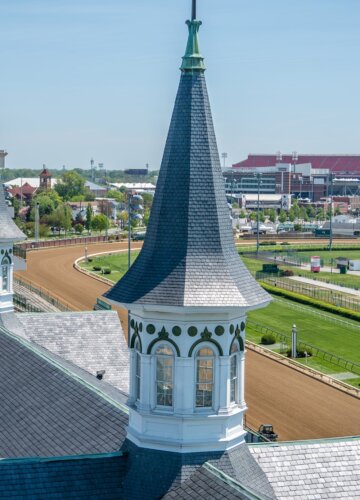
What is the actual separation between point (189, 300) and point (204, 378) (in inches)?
54.3

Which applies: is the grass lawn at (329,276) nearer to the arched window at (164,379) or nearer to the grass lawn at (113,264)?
the grass lawn at (113,264)

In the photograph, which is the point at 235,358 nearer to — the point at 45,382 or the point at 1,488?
the point at 1,488

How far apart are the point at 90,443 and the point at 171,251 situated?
4483 millimetres

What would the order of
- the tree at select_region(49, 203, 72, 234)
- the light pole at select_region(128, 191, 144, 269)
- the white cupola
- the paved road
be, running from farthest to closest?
the tree at select_region(49, 203, 72, 234), the paved road, the light pole at select_region(128, 191, 144, 269), the white cupola

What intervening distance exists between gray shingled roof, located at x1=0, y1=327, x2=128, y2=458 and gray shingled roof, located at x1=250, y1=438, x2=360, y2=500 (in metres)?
2.98

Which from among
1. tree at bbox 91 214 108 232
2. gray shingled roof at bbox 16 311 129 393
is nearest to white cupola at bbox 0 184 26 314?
gray shingled roof at bbox 16 311 129 393

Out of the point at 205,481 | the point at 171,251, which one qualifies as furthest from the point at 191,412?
the point at 171,251

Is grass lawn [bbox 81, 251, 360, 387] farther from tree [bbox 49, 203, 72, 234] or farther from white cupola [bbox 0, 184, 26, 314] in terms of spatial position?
tree [bbox 49, 203, 72, 234]

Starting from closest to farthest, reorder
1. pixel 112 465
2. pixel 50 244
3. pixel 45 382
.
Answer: pixel 112 465 < pixel 45 382 < pixel 50 244

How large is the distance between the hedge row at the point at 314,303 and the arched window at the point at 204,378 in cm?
4998

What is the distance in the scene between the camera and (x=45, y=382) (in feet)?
73.7

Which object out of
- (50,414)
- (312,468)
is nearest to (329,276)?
(50,414)

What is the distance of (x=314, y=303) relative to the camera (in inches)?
2822

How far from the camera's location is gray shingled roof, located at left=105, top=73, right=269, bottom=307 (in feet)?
53.8
